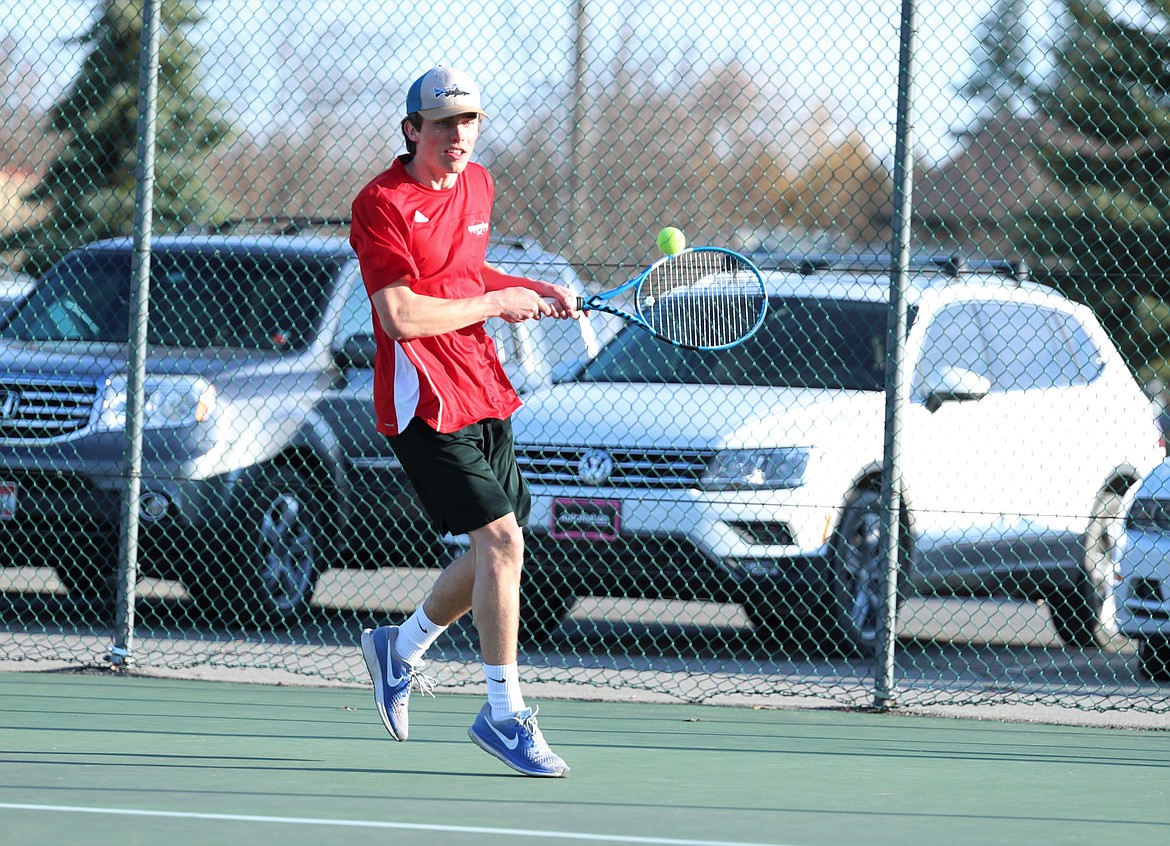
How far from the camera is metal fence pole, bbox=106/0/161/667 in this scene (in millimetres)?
7879

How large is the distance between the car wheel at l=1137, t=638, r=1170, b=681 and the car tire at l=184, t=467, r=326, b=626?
12.7 ft

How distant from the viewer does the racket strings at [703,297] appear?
6508 millimetres

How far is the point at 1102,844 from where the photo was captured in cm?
503

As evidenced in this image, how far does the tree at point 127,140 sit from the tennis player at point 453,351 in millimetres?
17722

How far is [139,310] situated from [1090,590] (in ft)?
15.9

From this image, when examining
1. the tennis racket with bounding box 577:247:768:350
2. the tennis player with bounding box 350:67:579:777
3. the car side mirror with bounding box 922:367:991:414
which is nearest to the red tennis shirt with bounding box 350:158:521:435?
the tennis player with bounding box 350:67:579:777

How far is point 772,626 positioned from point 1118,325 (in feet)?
62.6

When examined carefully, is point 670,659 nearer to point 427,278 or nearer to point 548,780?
point 548,780

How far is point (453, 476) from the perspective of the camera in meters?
5.62

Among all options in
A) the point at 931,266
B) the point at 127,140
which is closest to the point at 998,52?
the point at 931,266

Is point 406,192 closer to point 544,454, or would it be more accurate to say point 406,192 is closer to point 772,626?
point 544,454

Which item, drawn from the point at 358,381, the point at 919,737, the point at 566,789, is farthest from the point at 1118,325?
the point at 566,789

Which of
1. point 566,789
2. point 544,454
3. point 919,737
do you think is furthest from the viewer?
point 544,454

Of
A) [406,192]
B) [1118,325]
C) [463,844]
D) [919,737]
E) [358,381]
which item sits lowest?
[463,844]
